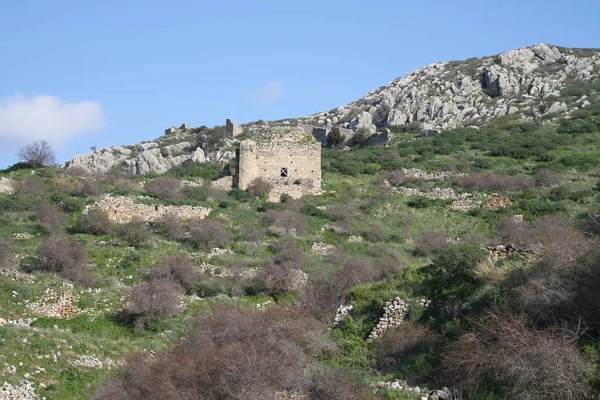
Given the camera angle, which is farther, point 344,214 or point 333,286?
point 344,214

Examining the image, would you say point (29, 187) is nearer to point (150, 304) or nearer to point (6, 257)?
point (6, 257)

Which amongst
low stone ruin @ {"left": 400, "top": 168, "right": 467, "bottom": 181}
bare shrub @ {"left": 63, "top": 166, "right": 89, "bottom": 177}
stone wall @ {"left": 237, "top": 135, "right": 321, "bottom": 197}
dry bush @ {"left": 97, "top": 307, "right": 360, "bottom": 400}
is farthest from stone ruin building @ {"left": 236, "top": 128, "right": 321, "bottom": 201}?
dry bush @ {"left": 97, "top": 307, "right": 360, "bottom": 400}

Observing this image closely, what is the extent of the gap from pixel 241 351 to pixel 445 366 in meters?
3.23

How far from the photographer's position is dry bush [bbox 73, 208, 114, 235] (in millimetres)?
27750

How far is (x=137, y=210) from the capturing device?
3047 centimetres

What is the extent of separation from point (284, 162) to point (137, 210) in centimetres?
924

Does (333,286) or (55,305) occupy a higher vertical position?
(333,286)

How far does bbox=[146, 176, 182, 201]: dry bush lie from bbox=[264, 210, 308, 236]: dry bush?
4.54 metres

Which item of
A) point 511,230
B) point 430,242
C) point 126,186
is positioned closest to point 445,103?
point 126,186

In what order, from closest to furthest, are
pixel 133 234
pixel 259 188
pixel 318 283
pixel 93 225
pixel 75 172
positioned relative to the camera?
pixel 318 283
pixel 133 234
pixel 93 225
pixel 259 188
pixel 75 172

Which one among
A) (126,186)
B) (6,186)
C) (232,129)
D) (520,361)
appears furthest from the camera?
(232,129)

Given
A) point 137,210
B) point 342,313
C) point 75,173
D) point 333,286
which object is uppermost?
point 75,173

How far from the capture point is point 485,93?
66250mm

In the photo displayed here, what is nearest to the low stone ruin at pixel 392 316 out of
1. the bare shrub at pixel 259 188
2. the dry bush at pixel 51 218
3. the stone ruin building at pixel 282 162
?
the dry bush at pixel 51 218
